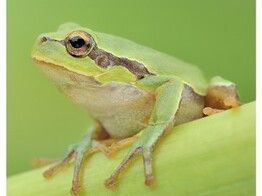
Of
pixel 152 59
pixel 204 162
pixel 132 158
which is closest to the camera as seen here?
pixel 204 162

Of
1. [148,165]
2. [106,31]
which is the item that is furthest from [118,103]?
[148,165]

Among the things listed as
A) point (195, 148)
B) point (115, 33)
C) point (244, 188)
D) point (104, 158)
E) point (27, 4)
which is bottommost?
point (244, 188)

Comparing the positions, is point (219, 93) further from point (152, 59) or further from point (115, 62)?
point (115, 62)

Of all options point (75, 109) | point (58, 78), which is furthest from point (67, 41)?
point (75, 109)

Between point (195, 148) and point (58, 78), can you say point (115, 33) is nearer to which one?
A: point (58, 78)
